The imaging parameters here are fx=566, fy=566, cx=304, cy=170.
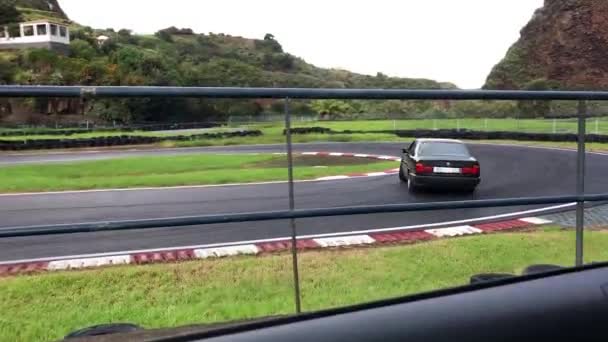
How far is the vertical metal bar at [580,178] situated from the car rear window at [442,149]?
95 centimetres

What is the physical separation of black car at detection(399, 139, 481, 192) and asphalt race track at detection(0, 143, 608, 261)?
0.30 feet

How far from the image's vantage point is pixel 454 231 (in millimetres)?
7387

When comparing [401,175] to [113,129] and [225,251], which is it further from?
[113,129]

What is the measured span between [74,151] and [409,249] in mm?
3689

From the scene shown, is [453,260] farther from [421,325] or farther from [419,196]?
[421,325]

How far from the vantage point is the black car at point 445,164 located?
13.1 ft

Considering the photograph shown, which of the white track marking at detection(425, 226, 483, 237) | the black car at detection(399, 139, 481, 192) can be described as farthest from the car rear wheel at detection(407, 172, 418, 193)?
the white track marking at detection(425, 226, 483, 237)

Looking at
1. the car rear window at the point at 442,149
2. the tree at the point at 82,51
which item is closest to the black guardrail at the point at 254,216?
the car rear window at the point at 442,149

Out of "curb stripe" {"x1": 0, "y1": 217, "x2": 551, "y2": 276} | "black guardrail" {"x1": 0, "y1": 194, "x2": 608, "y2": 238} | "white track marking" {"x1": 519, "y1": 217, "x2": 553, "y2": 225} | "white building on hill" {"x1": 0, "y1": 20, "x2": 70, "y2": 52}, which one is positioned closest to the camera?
"black guardrail" {"x1": 0, "y1": 194, "x2": 608, "y2": 238}

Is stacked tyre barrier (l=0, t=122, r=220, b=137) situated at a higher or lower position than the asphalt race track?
higher

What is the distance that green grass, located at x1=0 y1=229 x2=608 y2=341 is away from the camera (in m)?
3.55

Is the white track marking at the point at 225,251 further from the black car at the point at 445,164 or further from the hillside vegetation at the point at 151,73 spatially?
the black car at the point at 445,164

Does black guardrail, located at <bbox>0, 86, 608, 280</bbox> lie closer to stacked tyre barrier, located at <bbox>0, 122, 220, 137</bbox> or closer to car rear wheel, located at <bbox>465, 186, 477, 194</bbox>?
Result: stacked tyre barrier, located at <bbox>0, 122, 220, 137</bbox>

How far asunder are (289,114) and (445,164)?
67.2 inches
